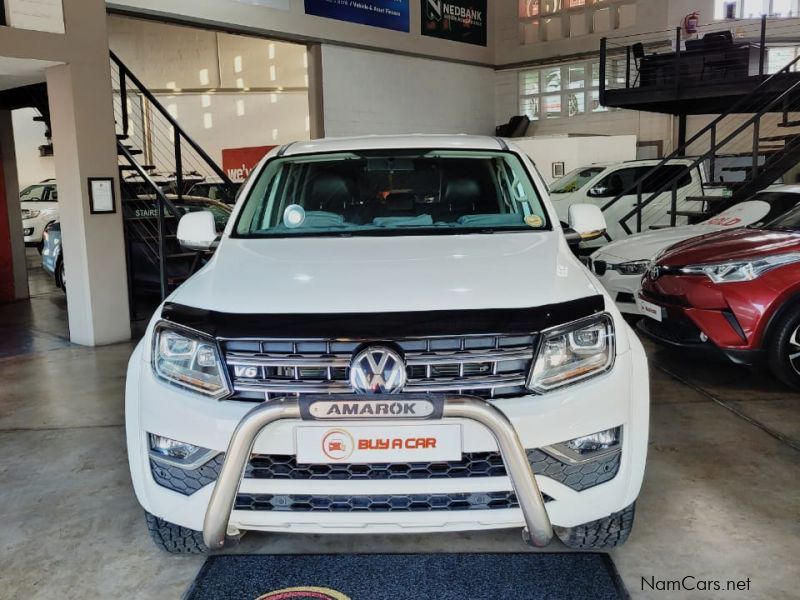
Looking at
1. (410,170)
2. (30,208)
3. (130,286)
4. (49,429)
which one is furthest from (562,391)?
(30,208)

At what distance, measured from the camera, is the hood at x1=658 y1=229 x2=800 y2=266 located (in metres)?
4.29

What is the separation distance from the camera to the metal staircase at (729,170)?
7926 millimetres

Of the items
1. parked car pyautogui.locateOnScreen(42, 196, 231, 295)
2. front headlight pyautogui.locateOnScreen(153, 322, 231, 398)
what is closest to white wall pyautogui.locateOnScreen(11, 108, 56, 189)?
parked car pyautogui.locateOnScreen(42, 196, 231, 295)

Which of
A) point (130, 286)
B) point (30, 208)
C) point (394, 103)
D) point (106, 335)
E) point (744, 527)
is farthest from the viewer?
point (394, 103)

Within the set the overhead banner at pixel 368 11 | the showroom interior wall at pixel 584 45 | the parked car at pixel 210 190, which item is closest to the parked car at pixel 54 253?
the parked car at pixel 210 190

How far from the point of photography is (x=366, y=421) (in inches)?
78.0

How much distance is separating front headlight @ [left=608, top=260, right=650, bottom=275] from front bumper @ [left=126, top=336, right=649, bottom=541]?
12.8 feet

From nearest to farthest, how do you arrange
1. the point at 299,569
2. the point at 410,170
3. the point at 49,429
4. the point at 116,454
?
the point at 299,569 < the point at 410,170 < the point at 116,454 < the point at 49,429

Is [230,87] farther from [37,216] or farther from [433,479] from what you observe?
[433,479]

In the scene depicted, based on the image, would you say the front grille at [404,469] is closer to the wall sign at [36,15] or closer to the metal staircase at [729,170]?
the wall sign at [36,15]

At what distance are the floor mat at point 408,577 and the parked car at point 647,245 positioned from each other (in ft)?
11.7

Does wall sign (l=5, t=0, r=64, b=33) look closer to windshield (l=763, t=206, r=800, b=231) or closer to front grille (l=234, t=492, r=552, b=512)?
front grille (l=234, t=492, r=552, b=512)

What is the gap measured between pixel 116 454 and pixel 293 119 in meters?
15.0

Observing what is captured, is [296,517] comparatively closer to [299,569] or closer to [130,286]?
[299,569]
